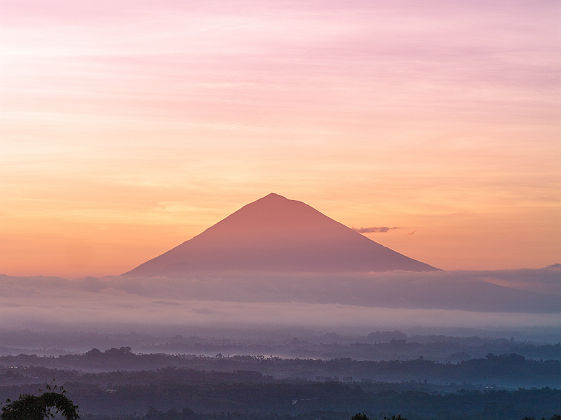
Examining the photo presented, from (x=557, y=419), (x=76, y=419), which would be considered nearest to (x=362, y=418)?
(x=76, y=419)

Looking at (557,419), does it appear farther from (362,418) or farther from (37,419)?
(37,419)

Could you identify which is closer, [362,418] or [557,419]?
[362,418]

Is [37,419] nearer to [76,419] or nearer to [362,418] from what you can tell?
[76,419]

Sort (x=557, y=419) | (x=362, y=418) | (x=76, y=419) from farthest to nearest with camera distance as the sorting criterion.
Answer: (x=557, y=419), (x=362, y=418), (x=76, y=419)

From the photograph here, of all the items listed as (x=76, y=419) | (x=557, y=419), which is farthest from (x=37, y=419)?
(x=557, y=419)

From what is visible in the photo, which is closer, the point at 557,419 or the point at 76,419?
the point at 76,419

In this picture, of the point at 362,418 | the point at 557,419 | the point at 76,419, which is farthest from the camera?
the point at 557,419

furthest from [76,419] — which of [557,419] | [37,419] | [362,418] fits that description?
[557,419]

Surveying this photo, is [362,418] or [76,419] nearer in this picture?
[76,419]
